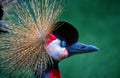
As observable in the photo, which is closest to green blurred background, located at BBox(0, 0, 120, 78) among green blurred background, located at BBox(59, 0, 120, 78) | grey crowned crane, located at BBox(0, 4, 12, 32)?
green blurred background, located at BBox(59, 0, 120, 78)

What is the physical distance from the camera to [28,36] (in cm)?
152

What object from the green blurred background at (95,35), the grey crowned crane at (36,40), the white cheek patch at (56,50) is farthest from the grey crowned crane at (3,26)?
the green blurred background at (95,35)

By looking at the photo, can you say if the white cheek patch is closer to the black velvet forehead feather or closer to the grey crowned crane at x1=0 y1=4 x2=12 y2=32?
the black velvet forehead feather

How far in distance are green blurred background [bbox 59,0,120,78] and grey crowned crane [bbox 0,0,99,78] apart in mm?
875

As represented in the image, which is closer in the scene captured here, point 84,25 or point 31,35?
point 31,35

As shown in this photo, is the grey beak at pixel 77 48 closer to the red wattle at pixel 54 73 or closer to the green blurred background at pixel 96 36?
the red wattle at pixel 54 73

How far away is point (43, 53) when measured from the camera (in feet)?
5.07

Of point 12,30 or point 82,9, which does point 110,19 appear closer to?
point 82,9

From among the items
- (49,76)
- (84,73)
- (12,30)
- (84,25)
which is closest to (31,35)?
(12,30)

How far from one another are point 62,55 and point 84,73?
940mm

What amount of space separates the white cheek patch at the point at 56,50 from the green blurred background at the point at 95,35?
0.87 meters

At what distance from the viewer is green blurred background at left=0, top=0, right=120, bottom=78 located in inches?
100

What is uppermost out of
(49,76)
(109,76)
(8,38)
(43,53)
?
(8,38)

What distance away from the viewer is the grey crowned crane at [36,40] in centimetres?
153
